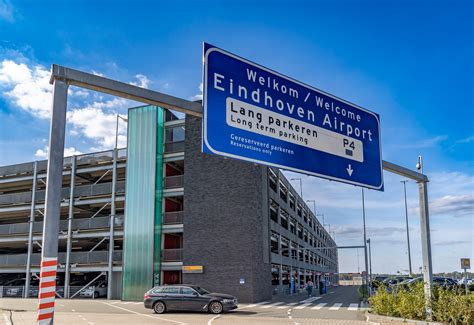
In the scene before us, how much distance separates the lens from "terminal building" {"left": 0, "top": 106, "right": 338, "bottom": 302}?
32.2m

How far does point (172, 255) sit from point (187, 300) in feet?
38.9

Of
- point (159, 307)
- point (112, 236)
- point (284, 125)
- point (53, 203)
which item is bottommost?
point (159, 307)

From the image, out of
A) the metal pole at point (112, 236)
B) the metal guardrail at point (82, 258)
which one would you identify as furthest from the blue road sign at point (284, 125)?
the metal guardrail at point (82, 258)

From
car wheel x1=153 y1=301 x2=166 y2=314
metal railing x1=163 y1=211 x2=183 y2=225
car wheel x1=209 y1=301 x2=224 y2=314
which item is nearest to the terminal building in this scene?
metal railing x1=163 y1=211 x2=183 y2=225

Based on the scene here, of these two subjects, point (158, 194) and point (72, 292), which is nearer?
point (158, 194)

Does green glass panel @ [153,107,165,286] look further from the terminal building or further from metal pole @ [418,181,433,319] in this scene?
metal pole @ [418,181,433,319]

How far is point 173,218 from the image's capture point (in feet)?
113

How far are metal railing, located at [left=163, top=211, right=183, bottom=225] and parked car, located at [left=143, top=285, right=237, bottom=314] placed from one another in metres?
11.3

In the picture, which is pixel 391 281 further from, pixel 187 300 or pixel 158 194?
pixel 187 300

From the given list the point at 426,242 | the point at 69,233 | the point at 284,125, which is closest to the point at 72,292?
the point at 69,233

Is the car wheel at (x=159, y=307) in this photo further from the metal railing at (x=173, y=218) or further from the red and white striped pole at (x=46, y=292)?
the red and white striped pole at (x=46, y=292)

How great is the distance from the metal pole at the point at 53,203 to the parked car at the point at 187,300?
16.8 m

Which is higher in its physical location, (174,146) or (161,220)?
(174,146)

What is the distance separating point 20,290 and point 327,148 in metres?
36.3
